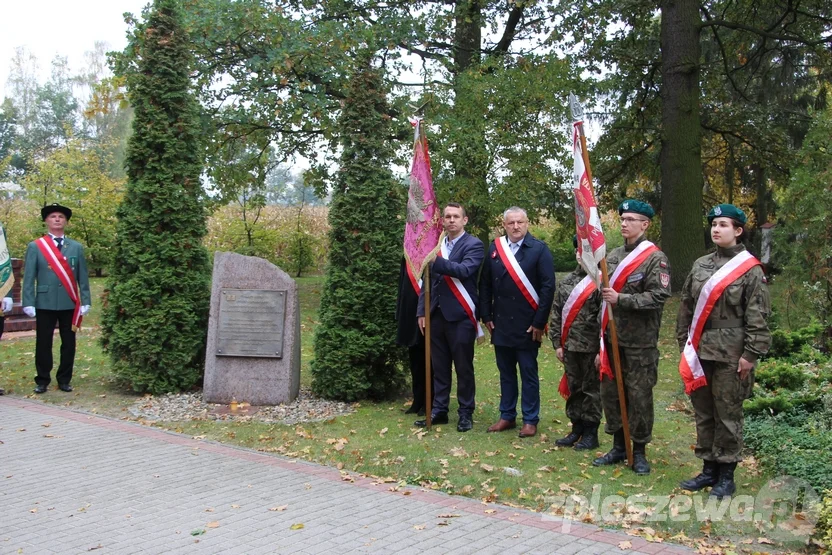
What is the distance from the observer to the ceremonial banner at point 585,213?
619 centimetres

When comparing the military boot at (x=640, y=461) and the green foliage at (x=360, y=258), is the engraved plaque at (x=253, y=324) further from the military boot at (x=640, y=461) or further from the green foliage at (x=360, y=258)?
the military boot at (x=640, y=461)

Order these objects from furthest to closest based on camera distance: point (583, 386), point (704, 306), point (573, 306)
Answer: point (583, 386), point (573, 306), point (704, 306)

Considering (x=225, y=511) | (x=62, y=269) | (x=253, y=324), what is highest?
(x=62, y=269)

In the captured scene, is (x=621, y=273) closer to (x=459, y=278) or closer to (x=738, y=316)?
(x=738, y=316)

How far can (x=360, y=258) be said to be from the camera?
8.57 meters

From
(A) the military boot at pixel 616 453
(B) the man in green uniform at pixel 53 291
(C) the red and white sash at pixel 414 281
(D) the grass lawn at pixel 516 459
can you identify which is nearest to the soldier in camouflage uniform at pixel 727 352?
(D) the grass lawn at pixel 516 459

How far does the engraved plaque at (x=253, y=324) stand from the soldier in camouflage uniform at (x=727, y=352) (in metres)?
4.55

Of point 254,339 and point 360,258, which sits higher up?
point 360,258

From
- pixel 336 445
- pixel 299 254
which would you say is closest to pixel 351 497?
pixel 336 445

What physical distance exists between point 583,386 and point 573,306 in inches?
27.9

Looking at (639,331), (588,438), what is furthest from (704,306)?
(588,438)

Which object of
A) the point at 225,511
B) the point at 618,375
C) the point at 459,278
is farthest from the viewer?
the point at 459,278

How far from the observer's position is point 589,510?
5.20 metres

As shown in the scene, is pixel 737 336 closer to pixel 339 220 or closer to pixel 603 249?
pixel 603 249
